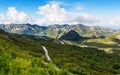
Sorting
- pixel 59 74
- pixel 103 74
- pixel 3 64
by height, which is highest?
pixel 3 64

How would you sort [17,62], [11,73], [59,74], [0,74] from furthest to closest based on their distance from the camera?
[59,74] < [17,62] < [11,73] < [0,74]

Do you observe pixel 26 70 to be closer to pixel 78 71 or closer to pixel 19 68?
pixel 19 68

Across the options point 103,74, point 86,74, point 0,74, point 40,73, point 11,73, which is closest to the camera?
point 0,74

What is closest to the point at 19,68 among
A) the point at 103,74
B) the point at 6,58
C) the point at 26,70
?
the point at 26,70

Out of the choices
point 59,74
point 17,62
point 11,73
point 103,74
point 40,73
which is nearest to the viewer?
point 11,73

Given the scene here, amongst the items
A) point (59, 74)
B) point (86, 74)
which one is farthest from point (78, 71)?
point (59, 74)

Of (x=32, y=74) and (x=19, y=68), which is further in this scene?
(x=19, y=68)

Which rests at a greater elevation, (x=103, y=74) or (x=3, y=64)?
(x=3, y=64)

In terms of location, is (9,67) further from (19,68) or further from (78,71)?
(78,71)

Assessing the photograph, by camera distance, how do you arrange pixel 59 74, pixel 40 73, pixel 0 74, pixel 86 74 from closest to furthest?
pixel 0 74 < pixel 40 73 < pixel 59 74 < pixel 86 74
